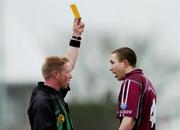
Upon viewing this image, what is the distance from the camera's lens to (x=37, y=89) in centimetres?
404

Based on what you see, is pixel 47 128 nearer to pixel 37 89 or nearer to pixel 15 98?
pixel 37 89

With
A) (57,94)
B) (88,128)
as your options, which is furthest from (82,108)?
(57,94)

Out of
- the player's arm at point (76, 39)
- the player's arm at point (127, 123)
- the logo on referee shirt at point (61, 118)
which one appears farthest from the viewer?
the player's arm at point (76, 39)

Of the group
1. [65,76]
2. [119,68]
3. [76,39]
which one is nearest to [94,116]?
[76,39]

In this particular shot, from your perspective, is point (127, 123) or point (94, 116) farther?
point (94, 116)

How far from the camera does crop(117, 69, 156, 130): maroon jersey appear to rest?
4.19 meters

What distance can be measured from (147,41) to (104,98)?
72 centimetres

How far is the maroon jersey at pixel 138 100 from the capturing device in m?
4.19

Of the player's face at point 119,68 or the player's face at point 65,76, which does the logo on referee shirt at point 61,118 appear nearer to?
the player's face at point 65,76

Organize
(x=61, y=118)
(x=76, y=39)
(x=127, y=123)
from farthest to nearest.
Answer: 1. (x=76, y=39)
2. (x=127, y=123)
3. (x=61, y=118)

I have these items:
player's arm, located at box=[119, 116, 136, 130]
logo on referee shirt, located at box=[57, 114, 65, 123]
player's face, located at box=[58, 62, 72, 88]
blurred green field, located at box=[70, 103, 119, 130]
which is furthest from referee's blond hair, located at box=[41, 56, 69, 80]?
blurred green field, located at box=[70, 103, 119, 130]

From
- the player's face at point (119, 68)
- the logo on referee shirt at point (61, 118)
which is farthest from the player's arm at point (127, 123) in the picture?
the logo on referee shirt at point (61, 118)

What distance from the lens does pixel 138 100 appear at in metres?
4.20

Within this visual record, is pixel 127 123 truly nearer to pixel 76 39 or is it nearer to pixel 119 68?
pixel 119 68
